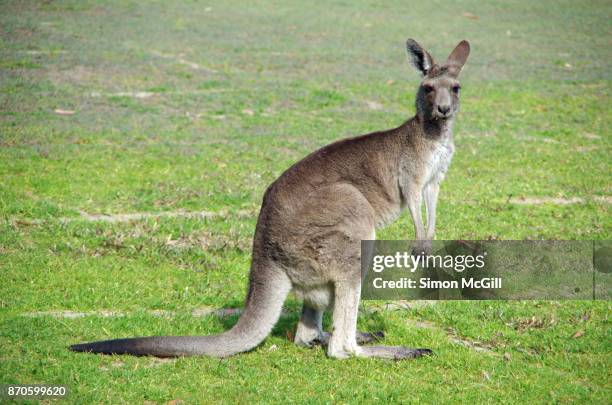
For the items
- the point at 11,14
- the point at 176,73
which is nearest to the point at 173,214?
the point at 176,73

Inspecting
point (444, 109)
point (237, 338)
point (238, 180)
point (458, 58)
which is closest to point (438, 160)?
point (444, 109)

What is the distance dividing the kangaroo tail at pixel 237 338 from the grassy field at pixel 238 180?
76 mm

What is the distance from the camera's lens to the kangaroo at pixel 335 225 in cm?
485

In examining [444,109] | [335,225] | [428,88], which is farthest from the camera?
[428,88]

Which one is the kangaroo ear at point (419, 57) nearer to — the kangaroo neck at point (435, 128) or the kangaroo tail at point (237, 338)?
the kangaroo neck at point (435, 128)

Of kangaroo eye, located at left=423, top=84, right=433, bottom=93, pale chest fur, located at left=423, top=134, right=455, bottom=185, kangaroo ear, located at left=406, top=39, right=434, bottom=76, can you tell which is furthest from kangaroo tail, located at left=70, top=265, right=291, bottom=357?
kangaroo ear, located at left=406, top=39, right=434, bottom=76

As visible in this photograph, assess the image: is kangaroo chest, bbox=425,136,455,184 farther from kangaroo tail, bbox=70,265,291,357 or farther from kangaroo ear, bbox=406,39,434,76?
kangaroo tail, bbox=70,265,291,357

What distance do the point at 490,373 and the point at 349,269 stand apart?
3.47 feet

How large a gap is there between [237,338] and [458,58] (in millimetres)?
2314

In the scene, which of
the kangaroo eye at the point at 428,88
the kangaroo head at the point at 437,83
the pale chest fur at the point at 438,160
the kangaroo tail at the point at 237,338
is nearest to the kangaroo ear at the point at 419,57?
the kangaroo head at the point at 437,83

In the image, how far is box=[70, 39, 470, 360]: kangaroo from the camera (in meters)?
4.85

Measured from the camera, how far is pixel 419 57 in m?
5.46

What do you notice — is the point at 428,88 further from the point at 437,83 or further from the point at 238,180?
the point at 238,180

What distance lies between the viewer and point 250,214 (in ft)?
26.5
